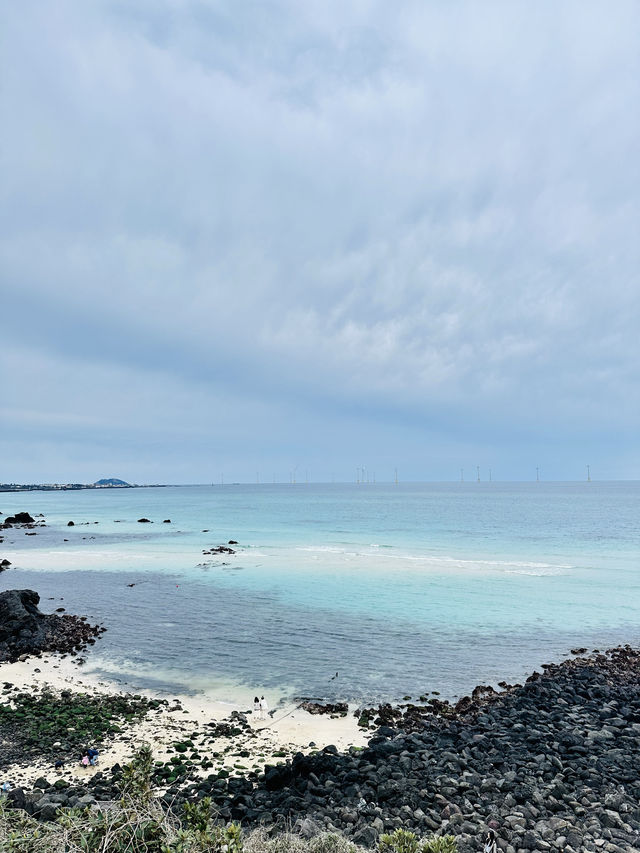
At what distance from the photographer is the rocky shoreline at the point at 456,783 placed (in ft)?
23.7

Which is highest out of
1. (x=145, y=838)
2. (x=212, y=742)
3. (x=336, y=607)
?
(x=145, y=838)

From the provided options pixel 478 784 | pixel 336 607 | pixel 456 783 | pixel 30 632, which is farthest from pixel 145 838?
pixel 336 607

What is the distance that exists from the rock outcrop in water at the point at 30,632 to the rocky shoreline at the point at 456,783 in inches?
378

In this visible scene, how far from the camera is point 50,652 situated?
1805 cm

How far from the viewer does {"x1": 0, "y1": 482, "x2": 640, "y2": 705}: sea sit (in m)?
15.8

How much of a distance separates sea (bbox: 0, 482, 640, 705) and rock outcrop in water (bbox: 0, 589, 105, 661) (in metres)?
1.10

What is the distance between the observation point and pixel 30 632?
19094 millimetres

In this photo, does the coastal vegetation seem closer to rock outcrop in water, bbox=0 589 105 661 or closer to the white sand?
the white sand

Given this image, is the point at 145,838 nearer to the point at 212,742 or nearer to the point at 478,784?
the point at 478,784

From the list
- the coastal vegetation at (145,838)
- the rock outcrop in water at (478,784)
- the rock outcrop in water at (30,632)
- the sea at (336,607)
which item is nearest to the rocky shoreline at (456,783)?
the rock outcrop in water at (478,784)

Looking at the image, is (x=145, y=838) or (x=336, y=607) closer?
(x=145, y=838)

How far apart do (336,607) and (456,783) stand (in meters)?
16.6

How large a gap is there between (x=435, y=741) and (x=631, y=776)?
3.39 m

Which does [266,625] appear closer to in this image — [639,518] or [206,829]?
[206,829]
